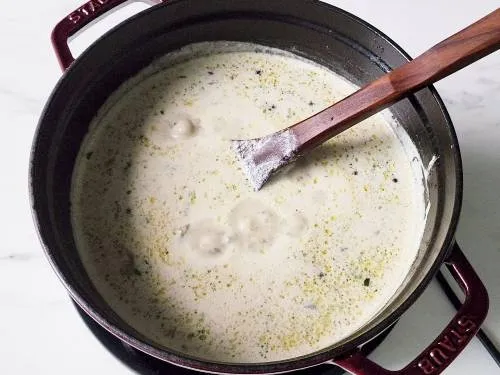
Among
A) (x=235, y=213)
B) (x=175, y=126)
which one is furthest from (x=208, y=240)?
(x=175, y=126)

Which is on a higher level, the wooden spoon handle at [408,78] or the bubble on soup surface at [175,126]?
the wooden spoon handle at [408,78]

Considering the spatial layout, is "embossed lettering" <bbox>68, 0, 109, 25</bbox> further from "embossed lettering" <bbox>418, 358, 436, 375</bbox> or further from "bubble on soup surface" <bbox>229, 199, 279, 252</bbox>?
"embossed lettering" <bbox>418, 358, 436, 375</bbox>

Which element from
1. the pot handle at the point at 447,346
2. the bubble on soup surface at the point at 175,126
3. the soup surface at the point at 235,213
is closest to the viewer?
the pot handle at the point at 447,346

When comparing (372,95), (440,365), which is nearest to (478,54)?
(372,95)

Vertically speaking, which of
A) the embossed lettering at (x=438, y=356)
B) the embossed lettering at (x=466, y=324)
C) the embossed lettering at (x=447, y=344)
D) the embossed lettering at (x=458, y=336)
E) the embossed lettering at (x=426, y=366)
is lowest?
the embossed lettering at (x=426, y=366)

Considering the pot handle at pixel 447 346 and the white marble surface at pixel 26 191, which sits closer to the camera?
→ the pot handle at pixel 447 346

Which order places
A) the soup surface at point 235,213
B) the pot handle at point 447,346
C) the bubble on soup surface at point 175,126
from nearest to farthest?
the pot handle at point 447,346 → the soup surface at point 235,213 → the bubble on soup surface at point 175,126

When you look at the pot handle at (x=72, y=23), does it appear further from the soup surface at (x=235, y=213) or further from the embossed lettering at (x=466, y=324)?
the embossed lettering at (x=466, y=324)

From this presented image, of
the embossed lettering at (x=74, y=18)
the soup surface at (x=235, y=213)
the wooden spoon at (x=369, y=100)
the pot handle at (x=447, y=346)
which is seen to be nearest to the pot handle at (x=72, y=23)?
the embossed lettering at (x=74, y=18)

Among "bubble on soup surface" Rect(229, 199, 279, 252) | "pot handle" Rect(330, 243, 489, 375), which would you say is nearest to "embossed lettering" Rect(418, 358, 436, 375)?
"pot handle" Rect(330, 243, 489, 375)
